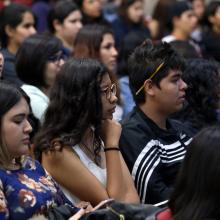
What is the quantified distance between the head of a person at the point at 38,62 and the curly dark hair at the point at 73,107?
1.31 meters

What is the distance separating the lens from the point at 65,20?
22.3 feet

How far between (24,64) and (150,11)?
19.2 feet

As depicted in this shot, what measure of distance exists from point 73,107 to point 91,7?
4.85m

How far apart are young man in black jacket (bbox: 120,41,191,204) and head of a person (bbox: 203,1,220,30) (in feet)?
14.7

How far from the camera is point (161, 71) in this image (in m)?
3.63

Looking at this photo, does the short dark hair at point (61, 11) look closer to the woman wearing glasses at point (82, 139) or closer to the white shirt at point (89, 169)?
the woman wearing glasses at point (82, 139)

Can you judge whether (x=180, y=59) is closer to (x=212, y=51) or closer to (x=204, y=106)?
(x=204, y=106)

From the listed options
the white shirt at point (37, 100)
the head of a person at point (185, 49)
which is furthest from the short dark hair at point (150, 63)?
the head of a person at point (185, 49)

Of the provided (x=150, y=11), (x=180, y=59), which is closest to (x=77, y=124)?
(x=180, y=59)

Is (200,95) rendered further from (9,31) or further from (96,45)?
(9,31)

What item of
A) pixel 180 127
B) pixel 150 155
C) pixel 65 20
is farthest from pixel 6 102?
pixel 65 20

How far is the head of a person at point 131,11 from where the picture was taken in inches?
317

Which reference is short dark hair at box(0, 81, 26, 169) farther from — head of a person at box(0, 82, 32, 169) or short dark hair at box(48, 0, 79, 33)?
short dark hair at box(48, 0, 79, 33)

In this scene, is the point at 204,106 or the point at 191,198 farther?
the point at 204,106
